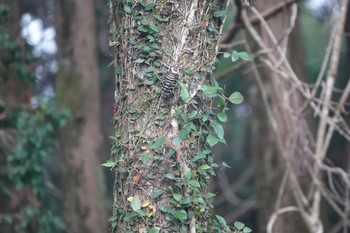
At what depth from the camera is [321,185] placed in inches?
250

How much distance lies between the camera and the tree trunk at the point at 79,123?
8914 millimetres

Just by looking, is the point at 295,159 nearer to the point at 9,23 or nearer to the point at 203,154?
the point at 203,154

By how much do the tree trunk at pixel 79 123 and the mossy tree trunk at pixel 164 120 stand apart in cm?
562

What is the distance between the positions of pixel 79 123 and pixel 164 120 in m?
5.82

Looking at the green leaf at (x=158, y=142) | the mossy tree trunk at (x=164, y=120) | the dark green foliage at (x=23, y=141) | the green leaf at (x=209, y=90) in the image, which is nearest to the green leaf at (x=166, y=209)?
the mossy tree trunk at (x=164, y=120)

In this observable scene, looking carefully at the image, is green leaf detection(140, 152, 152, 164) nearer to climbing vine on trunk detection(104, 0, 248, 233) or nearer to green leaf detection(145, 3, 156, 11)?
climbing vine on trunk detection(104, 0, 248, 233)

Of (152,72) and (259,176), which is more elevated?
(152,72)

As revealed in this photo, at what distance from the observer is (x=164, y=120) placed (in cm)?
323

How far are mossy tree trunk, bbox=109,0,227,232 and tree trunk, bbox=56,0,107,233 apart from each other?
5.62 meters

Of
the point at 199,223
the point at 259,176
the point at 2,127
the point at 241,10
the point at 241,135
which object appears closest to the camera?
the point at 199,223

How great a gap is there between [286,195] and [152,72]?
5.89 m

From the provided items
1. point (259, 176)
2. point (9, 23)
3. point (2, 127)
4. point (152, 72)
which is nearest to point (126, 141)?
point (152, 72)

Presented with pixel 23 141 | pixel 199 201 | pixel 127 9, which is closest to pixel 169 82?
pixel 127 9

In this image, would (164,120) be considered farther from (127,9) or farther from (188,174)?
(127,9)
